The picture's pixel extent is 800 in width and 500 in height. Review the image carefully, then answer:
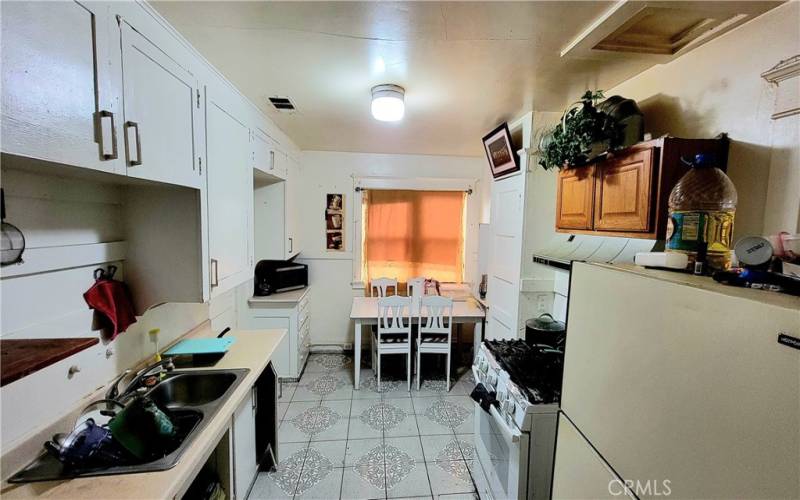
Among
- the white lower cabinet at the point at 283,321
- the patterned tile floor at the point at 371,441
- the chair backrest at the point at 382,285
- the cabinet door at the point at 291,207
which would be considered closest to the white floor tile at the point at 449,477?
the patterned tile floor at the point at 371,441

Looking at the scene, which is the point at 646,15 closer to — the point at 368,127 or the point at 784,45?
the point at 784,45

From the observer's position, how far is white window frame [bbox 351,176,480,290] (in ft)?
12.4

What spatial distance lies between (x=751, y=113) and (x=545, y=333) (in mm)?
1347

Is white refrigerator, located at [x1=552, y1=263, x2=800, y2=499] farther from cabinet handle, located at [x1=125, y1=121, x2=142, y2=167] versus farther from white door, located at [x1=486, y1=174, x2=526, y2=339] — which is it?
cabinet handle, located at [x1=125, y1=121, x2=142, y2=167]

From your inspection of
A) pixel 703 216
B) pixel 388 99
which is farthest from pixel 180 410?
pixel 703 216

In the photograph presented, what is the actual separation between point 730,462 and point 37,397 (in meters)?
1.92

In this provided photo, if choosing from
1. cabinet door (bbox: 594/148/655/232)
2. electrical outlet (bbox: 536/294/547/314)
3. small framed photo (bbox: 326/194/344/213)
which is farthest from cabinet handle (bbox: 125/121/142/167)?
small framed photo (bbox: 326/194/344/213)

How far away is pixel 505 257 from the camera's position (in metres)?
2.63

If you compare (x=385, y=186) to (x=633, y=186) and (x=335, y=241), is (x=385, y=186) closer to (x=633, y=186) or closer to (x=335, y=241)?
(x=335, y=241)

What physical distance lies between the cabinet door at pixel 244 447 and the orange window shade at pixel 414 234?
91.1 inches

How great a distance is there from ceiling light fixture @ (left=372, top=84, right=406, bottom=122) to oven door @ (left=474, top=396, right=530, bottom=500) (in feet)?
5.81

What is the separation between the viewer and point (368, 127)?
2.72 m

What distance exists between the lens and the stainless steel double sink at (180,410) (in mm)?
986

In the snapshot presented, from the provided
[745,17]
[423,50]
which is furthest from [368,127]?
[745,17]
